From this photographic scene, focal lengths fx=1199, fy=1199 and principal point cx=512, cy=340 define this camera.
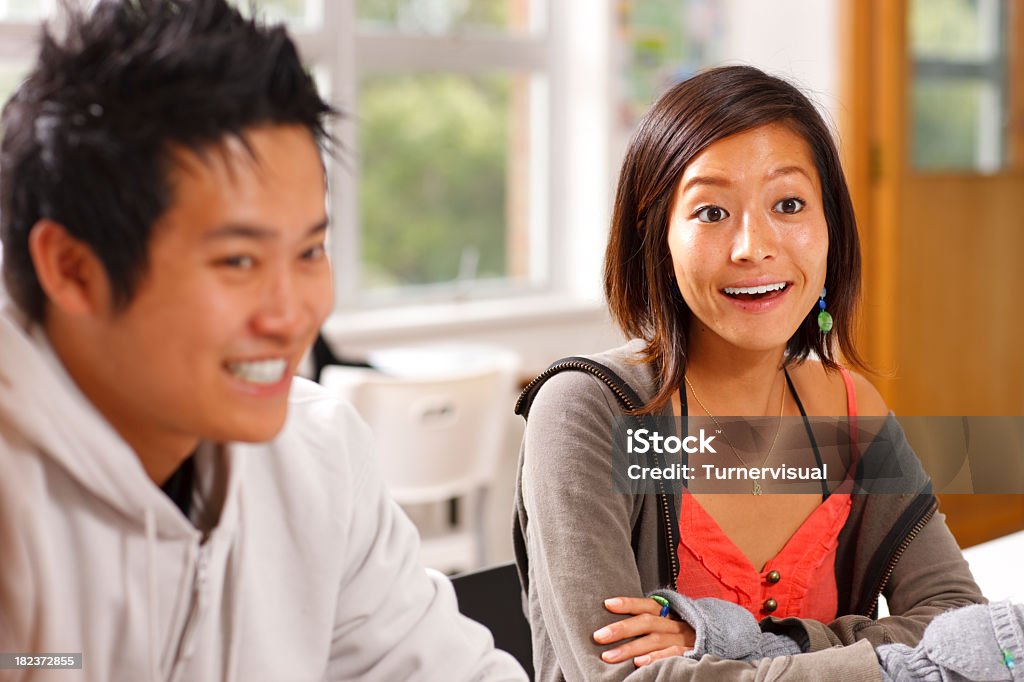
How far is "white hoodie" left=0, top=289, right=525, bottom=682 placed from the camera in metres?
0.74

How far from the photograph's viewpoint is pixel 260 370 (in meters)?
0.70

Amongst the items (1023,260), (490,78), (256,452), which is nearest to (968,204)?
(1023,260)

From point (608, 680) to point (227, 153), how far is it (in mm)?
567

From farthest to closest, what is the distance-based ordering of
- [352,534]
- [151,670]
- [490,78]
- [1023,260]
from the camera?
1. [1023,260]
2. [490,78]
3. [352,534]
4. [151,670]

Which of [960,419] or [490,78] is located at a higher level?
[490,78]

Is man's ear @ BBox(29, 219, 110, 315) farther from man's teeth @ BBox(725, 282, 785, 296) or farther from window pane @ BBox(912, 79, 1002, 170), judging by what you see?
window pane @ BBox(912, 79, 1002, 170)

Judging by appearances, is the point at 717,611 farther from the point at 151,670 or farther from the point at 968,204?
the point at 968,204

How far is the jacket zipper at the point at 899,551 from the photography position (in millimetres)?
1144

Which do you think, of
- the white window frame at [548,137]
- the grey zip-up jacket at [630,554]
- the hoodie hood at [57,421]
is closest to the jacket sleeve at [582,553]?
the grey zip-up jacket at [630,554]

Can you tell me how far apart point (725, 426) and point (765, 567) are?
0.44ft

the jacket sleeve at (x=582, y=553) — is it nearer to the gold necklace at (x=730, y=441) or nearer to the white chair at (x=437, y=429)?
Result: the gold necklace at (x=730, y=441)

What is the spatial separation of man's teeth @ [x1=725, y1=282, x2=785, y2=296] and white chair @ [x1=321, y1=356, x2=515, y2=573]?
137 centimetres

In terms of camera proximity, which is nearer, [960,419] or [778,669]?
[778,669]

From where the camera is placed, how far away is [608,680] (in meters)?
1.01
